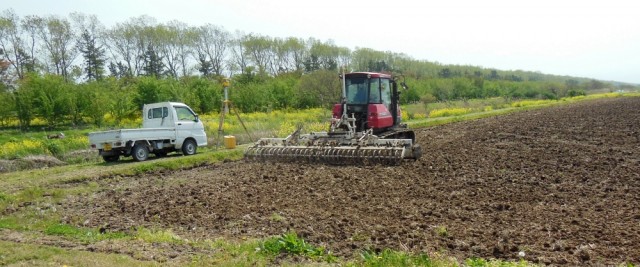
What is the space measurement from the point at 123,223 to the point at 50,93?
23698mm

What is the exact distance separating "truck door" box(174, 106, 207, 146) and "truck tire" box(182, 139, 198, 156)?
6.5 inches

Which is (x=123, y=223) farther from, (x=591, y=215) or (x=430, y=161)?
(x=430, y=161)

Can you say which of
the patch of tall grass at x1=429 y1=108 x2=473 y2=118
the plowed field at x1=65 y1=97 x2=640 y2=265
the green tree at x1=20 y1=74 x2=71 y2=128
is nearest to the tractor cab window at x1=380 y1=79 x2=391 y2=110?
the plowed field at x1=65 y1=97 x2=640 y2=265

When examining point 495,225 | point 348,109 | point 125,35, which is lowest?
point 495,225

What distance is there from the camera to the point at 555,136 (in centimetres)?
1830

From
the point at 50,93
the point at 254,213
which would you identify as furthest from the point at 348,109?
the point at 50,93

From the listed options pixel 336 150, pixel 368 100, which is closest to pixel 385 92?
pixel 368 100

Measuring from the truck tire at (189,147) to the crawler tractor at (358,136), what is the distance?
12.9 feet

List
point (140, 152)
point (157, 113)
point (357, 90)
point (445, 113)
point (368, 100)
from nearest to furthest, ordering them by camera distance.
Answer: point (368, 100), point (357, 90), point (140, 152), point (157, 113), point (445, 113)

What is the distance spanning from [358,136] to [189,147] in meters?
7.09

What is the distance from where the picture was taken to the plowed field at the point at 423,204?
19.7 feet

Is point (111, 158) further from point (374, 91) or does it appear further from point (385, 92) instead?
point (385, 92)

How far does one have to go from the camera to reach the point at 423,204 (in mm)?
8188

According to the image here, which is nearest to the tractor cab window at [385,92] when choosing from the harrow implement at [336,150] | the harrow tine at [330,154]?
the harrow implement at [336,150]
